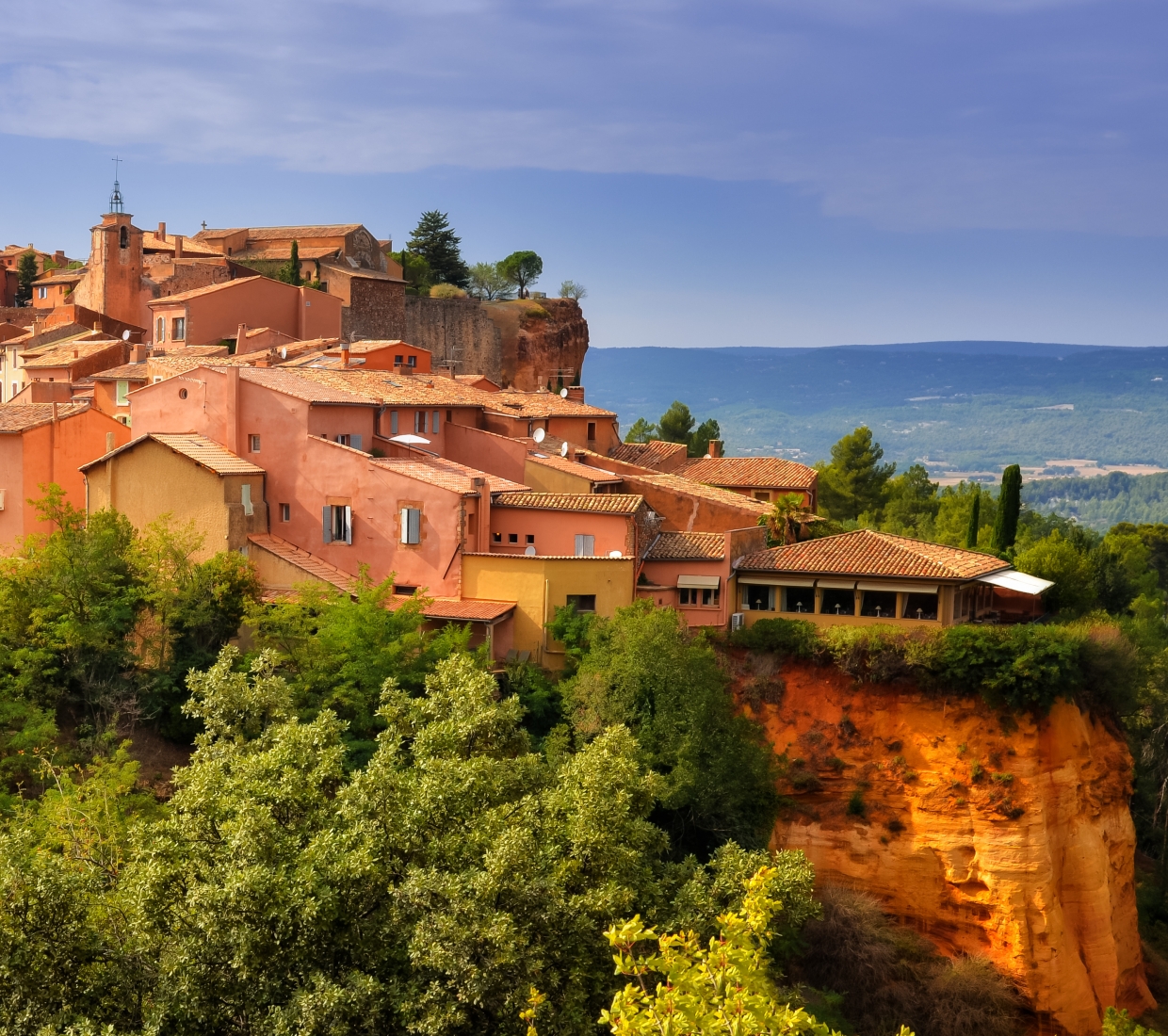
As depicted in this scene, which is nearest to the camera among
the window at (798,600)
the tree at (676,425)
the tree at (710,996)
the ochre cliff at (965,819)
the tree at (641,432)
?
the tree at (710,996)

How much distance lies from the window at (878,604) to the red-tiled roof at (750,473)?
11.5 m

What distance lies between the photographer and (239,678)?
21.7 m

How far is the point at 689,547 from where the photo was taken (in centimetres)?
3394

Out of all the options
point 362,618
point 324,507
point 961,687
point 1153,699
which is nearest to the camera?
point 362,618

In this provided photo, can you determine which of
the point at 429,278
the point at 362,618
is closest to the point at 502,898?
the point at 362,618

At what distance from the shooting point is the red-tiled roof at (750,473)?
4497 centimetres

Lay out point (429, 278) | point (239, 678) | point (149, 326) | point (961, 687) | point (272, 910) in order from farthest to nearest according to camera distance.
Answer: point (429, 278)
point (149, 326)
point (961, 687)
point (239, 678)
point (272, 910)

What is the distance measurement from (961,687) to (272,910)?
65.1 feet

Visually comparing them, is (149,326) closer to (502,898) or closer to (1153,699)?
(1153,699)

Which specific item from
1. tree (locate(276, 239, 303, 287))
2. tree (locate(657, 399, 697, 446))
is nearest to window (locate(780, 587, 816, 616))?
tree (locate(657, 399, 697, 446))

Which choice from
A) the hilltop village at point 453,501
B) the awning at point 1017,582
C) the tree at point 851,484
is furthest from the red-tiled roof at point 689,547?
the tree at point 851,484

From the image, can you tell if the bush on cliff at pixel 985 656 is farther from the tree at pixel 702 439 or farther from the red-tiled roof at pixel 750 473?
the tree at pixel 702 439

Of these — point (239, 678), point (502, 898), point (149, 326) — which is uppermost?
point (149, 326)

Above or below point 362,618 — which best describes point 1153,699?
below
